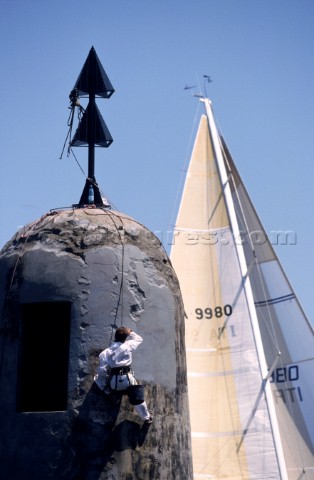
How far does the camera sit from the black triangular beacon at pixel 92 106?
10984 millimetres

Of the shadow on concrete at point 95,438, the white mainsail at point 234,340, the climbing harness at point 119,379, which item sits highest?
the white mainsail at point 234,340

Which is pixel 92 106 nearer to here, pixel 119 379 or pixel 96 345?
pixel 96 345

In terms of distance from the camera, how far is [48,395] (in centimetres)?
967

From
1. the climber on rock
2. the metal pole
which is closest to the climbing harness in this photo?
the climber on rock

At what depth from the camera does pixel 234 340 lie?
27891 millimetres

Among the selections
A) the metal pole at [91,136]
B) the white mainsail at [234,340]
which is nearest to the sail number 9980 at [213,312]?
the white mainsail at [234,340]

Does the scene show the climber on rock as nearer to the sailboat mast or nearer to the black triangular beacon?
the black triangular beacon

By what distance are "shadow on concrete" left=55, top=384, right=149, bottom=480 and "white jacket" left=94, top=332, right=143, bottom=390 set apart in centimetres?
12

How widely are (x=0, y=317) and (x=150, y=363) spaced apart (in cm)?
155

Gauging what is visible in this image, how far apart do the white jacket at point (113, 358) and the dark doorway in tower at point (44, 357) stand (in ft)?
2.03

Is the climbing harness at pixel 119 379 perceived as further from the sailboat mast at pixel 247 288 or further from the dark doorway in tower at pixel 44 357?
the sailboat mast at pixel 247 288

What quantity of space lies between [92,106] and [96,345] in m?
3.18

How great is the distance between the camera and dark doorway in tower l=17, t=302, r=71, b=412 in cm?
951

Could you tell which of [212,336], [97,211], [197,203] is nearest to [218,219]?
[197,203]
